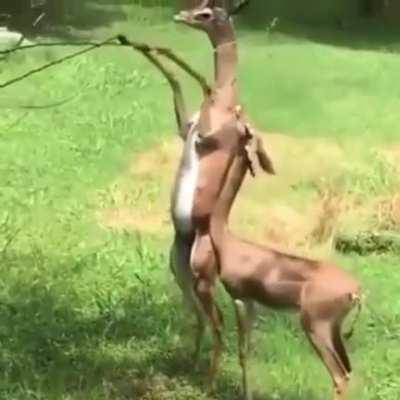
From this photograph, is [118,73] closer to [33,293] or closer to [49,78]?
[49,78]

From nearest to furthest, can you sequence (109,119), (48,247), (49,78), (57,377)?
(57,377), (48,247), (109,119), (49,78)

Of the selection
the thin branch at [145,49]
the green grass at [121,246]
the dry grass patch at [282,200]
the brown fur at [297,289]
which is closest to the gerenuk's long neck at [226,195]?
the brown fur at [297,289]

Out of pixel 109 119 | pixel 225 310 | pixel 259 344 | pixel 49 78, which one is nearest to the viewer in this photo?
pixel 259 344

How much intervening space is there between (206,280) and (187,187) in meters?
0.33

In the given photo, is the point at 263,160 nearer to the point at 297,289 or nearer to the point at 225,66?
the point at 225,66

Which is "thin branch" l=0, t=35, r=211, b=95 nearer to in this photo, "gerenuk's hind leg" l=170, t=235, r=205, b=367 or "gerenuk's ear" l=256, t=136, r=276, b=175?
"gerenuk's ear" l=256, t=136, r=276, b=175

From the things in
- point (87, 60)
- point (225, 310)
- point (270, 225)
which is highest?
point (225, 310)

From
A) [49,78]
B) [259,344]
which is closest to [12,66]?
[49,78]

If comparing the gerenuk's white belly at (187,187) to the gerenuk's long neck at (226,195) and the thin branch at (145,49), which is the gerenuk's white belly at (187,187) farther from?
the thin branch at (145,49)

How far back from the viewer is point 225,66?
4.91 m

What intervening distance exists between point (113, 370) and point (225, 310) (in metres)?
0.87

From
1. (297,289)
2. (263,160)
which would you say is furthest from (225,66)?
(297,289)

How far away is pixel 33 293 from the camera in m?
6.33

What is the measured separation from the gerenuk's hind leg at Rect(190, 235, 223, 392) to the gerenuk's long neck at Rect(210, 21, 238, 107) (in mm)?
493
